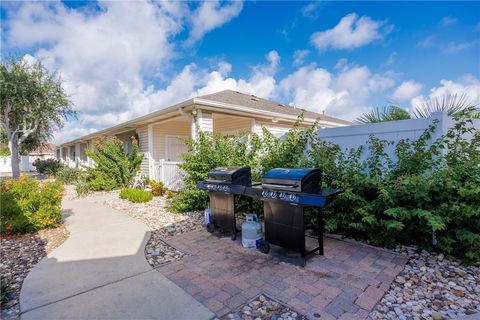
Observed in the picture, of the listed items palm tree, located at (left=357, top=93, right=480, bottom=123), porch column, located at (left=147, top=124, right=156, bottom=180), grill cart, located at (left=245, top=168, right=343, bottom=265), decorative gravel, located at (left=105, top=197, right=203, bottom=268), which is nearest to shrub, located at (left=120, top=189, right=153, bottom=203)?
decorative gravel, located at (left=105, top=197, right=203, bottom=268)

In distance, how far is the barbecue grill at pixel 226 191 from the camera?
12.2 ft

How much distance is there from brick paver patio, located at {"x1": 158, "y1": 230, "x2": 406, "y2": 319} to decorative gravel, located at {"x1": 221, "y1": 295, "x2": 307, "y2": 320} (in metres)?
0.06

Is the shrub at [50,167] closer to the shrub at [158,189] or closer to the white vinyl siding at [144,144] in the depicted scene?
the white vinyl siding at [144,144]

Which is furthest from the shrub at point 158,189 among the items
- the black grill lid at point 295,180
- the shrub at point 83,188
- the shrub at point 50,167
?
the shrub at point 50,167

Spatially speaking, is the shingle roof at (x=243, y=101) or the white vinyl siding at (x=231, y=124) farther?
the white vinyl siding at (x=231, y=124)

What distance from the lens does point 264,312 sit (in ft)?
6.95

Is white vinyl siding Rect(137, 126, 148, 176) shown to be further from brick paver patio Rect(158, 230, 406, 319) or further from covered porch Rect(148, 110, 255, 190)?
brick paver patio Rect(158, 230, 406, 319)

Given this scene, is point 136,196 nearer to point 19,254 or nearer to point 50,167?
point 19,254

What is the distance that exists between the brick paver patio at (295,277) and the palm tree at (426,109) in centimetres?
311

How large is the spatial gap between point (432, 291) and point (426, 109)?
4.01 m

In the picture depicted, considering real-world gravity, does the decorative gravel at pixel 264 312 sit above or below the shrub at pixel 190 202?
below

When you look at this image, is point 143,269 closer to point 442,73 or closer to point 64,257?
point 64,257

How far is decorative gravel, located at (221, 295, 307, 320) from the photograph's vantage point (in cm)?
204

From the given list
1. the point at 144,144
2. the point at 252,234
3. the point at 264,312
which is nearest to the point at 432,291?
the point at 264,312
